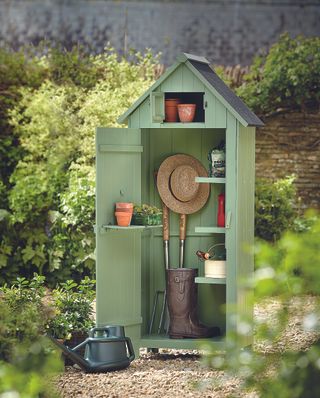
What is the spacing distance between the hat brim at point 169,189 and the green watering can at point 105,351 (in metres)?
1.22

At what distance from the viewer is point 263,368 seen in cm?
303

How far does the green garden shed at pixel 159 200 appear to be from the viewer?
6867 mm

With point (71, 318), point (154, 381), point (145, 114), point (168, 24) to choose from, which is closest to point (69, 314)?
point (71, 318)

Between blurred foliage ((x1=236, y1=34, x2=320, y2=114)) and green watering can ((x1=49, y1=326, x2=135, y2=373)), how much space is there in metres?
6.88

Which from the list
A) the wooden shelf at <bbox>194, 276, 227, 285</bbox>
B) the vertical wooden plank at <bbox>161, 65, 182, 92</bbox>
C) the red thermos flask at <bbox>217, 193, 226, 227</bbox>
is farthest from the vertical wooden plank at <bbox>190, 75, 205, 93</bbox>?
the wooden shelf at <bbox>194, 276, 227, 285</bbox>

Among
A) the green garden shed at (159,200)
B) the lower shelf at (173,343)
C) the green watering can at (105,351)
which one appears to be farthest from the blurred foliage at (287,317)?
the lower shelf at (173,343)

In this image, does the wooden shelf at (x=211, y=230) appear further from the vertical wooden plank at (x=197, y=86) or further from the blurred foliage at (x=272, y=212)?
the blurred foliage at (x=272, y=212)

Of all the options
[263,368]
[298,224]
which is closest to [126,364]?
[263,368]

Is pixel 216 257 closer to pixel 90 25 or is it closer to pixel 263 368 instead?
pixel 263 368

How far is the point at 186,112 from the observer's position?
712 cm

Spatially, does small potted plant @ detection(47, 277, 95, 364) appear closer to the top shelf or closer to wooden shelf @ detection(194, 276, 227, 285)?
wooden shelf @ detection(194, 276, 227, 285)

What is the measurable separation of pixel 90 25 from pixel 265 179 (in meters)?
6.71

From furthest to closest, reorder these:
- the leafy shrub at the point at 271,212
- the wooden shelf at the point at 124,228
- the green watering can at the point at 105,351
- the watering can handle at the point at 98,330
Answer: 1. the leafy shrub at the point at 271,212
2. the wooden shelf at the point at 124,228
3. the watering can handle at the point at 98,330
4. the green watering can at the point at 105,351

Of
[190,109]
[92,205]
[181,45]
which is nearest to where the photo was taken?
[190,109]
